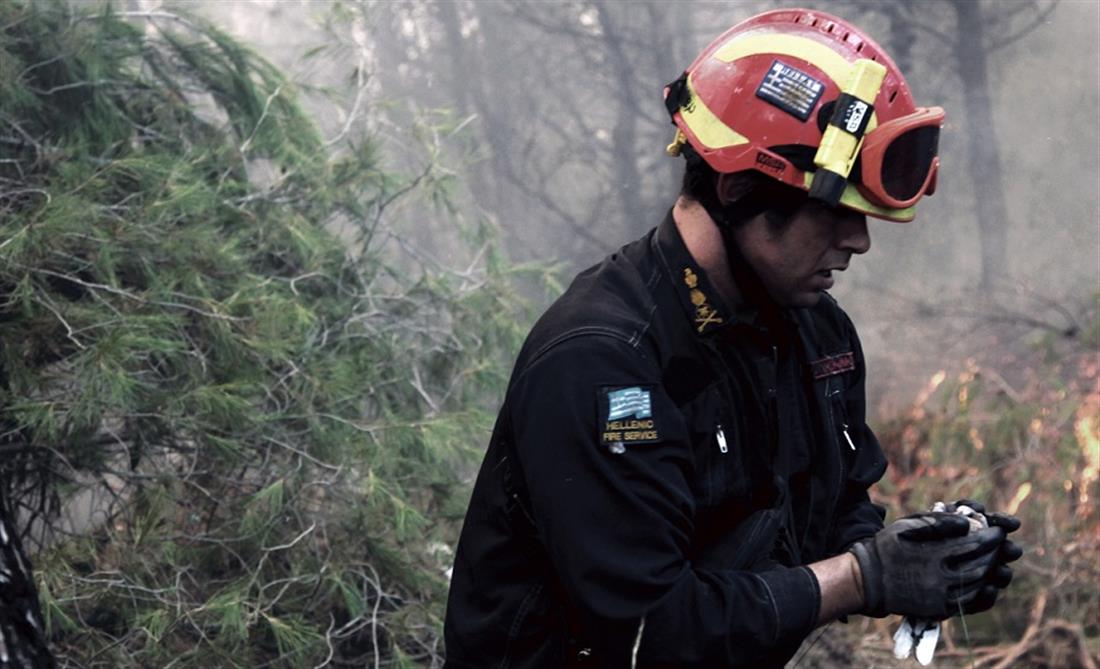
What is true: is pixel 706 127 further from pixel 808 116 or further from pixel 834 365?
pixel 834 365

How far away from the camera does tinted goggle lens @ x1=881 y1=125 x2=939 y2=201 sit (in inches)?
95.3

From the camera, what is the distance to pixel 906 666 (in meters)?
5.59

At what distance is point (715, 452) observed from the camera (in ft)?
7.79

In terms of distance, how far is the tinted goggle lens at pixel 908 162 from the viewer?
242 cm

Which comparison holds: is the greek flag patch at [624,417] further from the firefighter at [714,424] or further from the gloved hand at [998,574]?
the gloved hand at [998,574]

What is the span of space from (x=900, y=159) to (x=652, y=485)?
82 centimetres

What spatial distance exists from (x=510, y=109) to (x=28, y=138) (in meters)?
5.77

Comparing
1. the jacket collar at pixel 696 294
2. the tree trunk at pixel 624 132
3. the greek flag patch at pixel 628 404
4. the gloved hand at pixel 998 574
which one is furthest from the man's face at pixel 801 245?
the tree trunk at pixel 624 132

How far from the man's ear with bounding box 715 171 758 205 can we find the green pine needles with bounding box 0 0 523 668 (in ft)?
7.23

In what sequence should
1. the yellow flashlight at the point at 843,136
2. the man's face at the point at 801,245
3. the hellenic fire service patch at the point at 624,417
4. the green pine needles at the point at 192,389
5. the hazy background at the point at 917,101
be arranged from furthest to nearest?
the hazy background at the point at 917,101
the green pine needles at the point at 192,389
the man's face at the point at 801,245
the yellow flashlight at the point at 843,136
the hellenic fire service patch at the point at 624,417

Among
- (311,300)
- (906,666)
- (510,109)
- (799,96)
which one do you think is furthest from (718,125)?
(510,109)

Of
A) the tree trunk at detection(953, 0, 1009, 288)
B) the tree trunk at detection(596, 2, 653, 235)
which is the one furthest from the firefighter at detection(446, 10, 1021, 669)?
the tree trunk at detection(953, 0, 1009, 288)

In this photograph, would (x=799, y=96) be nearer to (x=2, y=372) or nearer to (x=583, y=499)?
(x=583, y=499)

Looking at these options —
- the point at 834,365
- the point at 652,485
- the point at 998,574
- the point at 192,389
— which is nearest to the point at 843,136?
the point at 834,365
